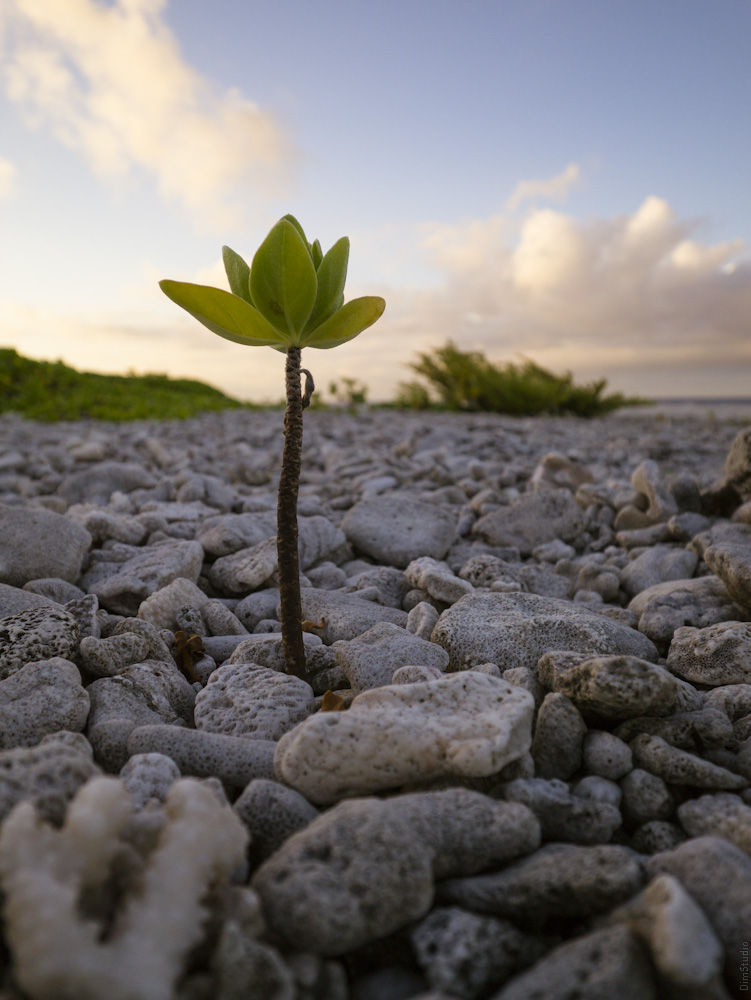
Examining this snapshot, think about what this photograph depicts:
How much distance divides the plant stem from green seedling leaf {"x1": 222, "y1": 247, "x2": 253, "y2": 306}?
223 mm

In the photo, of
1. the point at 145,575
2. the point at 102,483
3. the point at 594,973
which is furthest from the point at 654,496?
the point at 102,483

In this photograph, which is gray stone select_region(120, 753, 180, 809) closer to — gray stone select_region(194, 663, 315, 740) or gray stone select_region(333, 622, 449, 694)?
gray stone select_region(194, 663, 315, 740)

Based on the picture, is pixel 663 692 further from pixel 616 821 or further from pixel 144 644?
pixel 144 644

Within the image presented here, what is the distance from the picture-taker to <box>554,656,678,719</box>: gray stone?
149 centimetres

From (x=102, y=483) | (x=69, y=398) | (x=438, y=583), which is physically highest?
(x=69, y=398)

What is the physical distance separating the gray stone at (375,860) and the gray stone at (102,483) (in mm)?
3417

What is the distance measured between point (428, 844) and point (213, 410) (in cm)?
1126

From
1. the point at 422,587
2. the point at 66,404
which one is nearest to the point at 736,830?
the point at 422,587

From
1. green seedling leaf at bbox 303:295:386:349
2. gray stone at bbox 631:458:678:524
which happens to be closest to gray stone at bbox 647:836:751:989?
green seedling leaf at bbox 303:295:386:349

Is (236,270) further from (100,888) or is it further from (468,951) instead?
(468,951)

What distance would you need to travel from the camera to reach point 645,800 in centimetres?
138

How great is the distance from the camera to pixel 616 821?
132 cm

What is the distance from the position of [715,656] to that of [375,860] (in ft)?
4.30

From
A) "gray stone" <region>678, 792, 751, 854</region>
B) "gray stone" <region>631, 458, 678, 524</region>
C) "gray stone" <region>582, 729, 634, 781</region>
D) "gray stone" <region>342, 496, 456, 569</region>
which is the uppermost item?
"gray stone" <region>631, 458, 678, 524</region>
